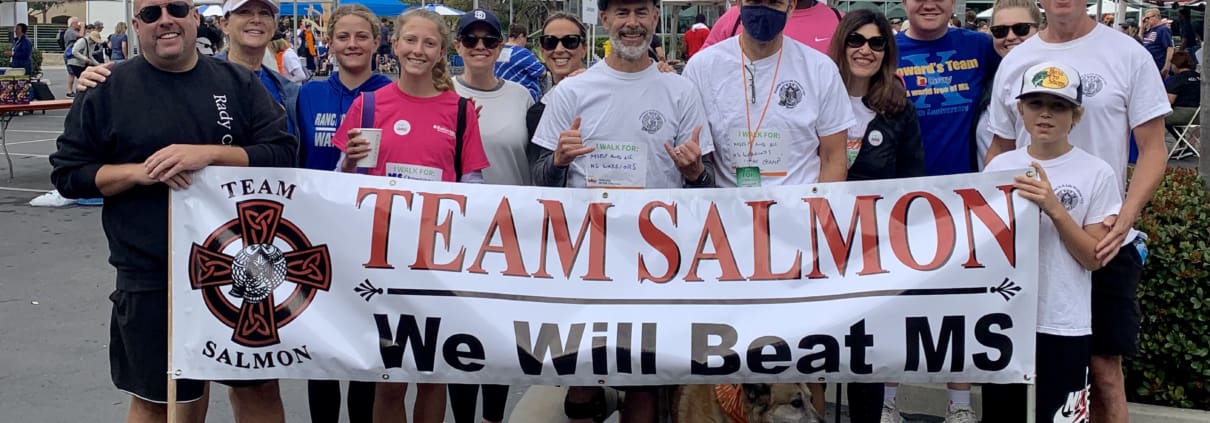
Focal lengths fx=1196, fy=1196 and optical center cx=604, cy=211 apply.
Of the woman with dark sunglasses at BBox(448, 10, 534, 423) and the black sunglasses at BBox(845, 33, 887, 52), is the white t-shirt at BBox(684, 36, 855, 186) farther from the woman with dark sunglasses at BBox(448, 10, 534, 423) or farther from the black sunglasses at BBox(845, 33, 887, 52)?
the woman with dark sunglasses at BBox(448, 10, 534, 423)

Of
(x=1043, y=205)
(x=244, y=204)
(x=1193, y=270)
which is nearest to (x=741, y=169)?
(x=1043, y=205)

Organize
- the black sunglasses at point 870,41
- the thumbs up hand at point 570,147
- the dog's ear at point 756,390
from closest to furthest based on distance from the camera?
1. the thumbs up hand at point 570,147
2. the dog's ear at point 756,390
3. the black sunglasses at point 870,41

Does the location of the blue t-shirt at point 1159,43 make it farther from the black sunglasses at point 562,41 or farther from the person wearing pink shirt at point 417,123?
the person wearing pink shirt at point 417,123

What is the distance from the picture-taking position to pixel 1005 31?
→ 5.09 meters

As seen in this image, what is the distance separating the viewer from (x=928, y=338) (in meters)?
3.97

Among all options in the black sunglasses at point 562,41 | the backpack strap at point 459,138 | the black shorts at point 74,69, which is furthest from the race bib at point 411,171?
the black shorts at point 74,69

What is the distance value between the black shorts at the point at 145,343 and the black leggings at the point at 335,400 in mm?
602

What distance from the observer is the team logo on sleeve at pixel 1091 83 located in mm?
4160

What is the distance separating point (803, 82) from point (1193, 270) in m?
2.05

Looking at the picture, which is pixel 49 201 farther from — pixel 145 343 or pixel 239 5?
pixel 145 343

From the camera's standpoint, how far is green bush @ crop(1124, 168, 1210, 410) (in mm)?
5082

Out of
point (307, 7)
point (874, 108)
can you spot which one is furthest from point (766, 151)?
point (307, 7)

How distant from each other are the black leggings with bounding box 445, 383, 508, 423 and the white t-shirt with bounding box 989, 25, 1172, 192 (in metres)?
2.44

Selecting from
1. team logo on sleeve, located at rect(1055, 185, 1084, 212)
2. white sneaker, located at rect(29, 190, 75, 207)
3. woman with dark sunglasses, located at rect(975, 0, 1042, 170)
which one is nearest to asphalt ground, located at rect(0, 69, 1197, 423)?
white sneaker, located at rect(29, 190, 75, 207)
